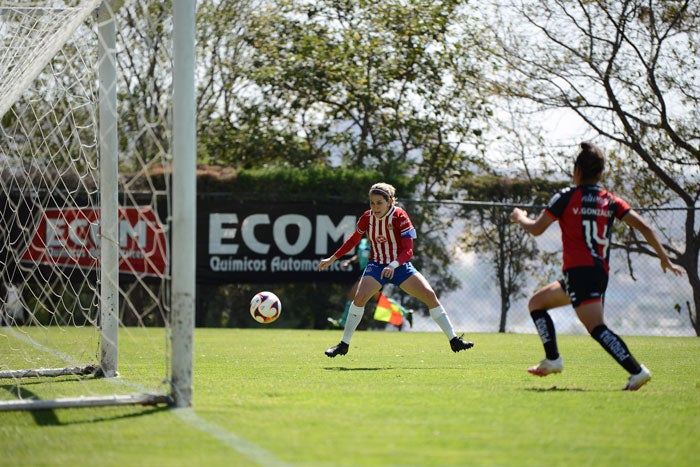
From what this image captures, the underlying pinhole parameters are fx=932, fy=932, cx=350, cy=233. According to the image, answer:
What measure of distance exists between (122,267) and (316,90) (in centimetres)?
660

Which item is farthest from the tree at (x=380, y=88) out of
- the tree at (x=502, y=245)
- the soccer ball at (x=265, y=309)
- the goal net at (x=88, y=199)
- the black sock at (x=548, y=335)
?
the black sock at (x=548, y=335)

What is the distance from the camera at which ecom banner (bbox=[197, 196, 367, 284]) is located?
17.6 metres

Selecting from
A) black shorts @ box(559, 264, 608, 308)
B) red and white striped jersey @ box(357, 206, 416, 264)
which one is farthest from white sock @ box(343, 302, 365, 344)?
black shorts @ box(559, 264, 608, 308)

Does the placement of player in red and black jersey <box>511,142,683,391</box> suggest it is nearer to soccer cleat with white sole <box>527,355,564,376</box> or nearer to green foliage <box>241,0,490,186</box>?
soccer cleat with white sole <box>527,355,564,376</box>

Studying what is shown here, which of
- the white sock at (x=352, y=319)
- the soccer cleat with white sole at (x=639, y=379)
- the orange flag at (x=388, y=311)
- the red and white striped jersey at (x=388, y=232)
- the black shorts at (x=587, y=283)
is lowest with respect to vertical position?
the orange flag at (x=388, y=311)

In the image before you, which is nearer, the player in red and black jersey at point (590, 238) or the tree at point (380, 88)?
the player in red and black jersey at point (590, 238)

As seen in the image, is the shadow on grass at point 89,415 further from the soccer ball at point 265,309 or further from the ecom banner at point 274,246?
the ecom banner at point 274,246

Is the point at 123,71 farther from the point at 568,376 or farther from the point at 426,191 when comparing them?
the point at 568,376

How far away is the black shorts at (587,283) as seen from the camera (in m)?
6.65

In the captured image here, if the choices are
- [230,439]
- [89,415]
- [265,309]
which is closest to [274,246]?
[265,309]

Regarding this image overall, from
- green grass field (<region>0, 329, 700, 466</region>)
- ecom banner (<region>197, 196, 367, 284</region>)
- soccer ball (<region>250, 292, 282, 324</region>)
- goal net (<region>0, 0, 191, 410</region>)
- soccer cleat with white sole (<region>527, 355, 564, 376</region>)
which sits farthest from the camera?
ecom banner (<region>197, 196, 367, 284</region>)

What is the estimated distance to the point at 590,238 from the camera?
263 inches

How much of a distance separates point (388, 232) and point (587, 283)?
3184 millimetres

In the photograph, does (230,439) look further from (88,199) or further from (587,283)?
(88,199)
